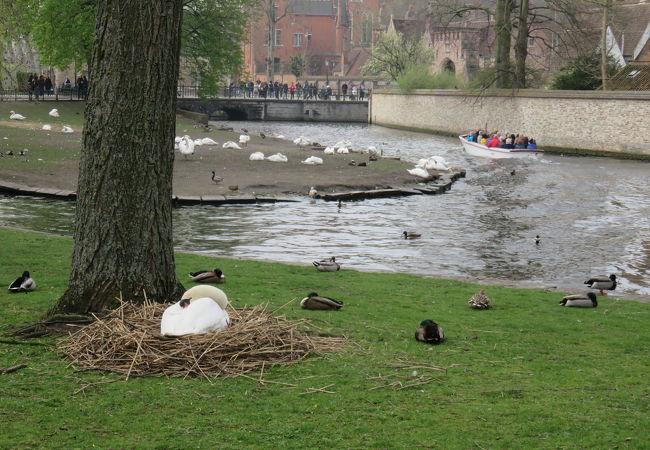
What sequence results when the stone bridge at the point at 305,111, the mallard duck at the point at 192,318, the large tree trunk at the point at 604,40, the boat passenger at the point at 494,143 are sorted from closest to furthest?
1. the mallard duck at the point at 192,318
2. the boat passenger at the point at 494,143
3. the large tree trunk at the point at 604,40
4. the stone bridge at the point at 305,111

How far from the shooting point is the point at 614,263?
17781 mm

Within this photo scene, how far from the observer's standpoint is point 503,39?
5509 centimetres

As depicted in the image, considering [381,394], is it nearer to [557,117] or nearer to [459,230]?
[459,230]

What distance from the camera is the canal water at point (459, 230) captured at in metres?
16.9

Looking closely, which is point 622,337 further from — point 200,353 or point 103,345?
point 103,345

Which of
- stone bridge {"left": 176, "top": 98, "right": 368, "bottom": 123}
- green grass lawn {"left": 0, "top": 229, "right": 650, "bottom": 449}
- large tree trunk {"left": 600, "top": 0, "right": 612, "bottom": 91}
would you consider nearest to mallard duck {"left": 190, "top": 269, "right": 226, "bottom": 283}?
green grass lawn {"left": 0, "top": 229, "right": 650, "bottom": 449}

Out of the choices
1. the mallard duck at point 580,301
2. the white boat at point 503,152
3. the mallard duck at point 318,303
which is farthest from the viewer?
the white boat at point 503,152

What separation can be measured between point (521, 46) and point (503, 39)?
4.85 feet

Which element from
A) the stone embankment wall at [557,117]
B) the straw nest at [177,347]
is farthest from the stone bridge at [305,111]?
the straw nest at [177,347]

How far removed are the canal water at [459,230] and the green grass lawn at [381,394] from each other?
16.6 feet

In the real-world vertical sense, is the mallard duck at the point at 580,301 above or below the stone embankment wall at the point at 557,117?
below

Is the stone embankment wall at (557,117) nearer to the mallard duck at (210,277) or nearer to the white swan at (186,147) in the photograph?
the white swan at (186,147)

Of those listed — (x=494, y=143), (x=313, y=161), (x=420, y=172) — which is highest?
(x=494, y=143)

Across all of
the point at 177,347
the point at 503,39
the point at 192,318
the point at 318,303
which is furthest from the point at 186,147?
the point at 503,39
